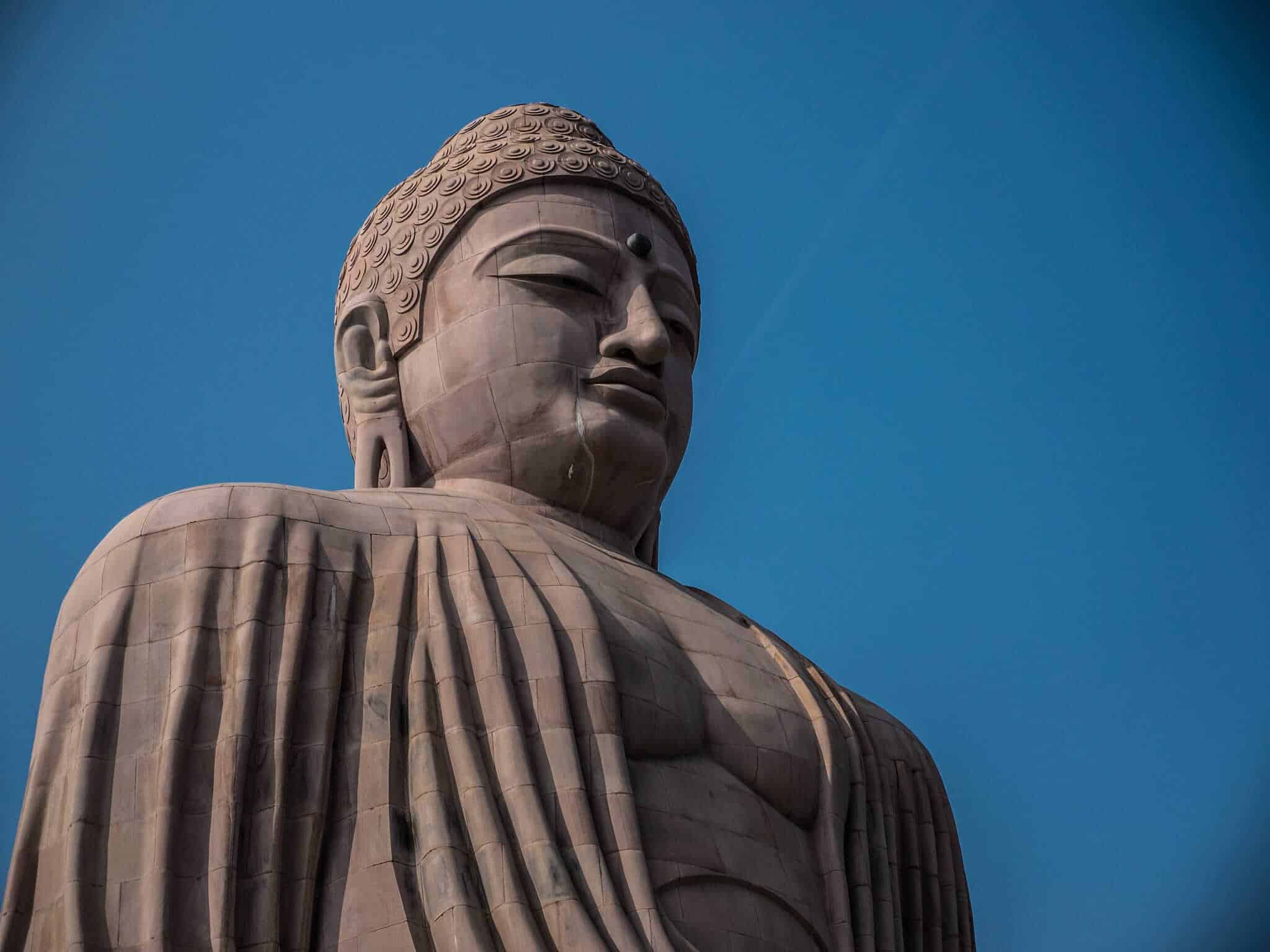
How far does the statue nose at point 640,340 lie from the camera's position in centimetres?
1254

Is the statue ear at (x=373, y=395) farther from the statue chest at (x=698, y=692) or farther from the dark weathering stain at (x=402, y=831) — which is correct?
the dark weathering stain at (x=402, y=831)

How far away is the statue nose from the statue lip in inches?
3.4

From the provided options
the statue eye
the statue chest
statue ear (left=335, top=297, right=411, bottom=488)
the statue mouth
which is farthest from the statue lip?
statue ear (left=335, top=297, right=411, bottom=488)

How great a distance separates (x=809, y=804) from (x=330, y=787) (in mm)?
2952

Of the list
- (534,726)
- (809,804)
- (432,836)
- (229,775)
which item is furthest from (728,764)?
(229,775)

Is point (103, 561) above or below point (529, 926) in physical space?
above

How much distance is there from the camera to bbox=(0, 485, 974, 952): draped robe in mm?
9633

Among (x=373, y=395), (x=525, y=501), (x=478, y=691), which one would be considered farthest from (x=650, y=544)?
(x=478, y=691)

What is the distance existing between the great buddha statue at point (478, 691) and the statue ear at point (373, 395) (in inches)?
0.9

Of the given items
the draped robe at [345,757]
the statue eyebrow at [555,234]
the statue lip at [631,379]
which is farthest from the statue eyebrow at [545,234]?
the draped robe at [345,757]

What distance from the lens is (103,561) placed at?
1073 centimetres

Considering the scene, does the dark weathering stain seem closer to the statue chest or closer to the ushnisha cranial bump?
the statue chest

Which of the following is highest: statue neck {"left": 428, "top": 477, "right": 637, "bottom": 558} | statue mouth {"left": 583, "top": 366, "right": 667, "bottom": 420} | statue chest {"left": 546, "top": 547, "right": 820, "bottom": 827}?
statue mouth {"left": 583, "top": 366, "right": 667, "bottom": 420}

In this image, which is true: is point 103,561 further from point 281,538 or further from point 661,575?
point 661,575
